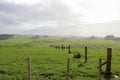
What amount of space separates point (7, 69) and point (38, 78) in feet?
22.2

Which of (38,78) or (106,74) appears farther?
(106,74)

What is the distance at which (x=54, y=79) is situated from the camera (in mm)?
25625

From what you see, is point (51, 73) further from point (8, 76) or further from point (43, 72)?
point (8, 76)

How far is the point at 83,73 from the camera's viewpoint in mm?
28297

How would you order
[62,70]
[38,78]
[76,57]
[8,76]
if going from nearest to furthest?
[38,78] → [8,76] → [62,70] → [76,57]

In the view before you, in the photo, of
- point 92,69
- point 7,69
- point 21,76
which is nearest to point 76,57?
point 92,69

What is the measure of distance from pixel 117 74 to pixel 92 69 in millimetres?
3620

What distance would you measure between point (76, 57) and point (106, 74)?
16.6 m

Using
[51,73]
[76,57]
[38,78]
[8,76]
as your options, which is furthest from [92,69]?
[76,57]

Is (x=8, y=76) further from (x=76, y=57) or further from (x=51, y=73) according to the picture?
(x=76, y=57)

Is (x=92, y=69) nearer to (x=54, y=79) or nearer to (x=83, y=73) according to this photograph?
(x=83, y=73)

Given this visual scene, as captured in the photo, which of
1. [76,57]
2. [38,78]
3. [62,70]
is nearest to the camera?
[38,78]

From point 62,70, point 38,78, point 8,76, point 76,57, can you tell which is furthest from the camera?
point 76,57

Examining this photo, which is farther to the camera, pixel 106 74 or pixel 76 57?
pixel 76 57
